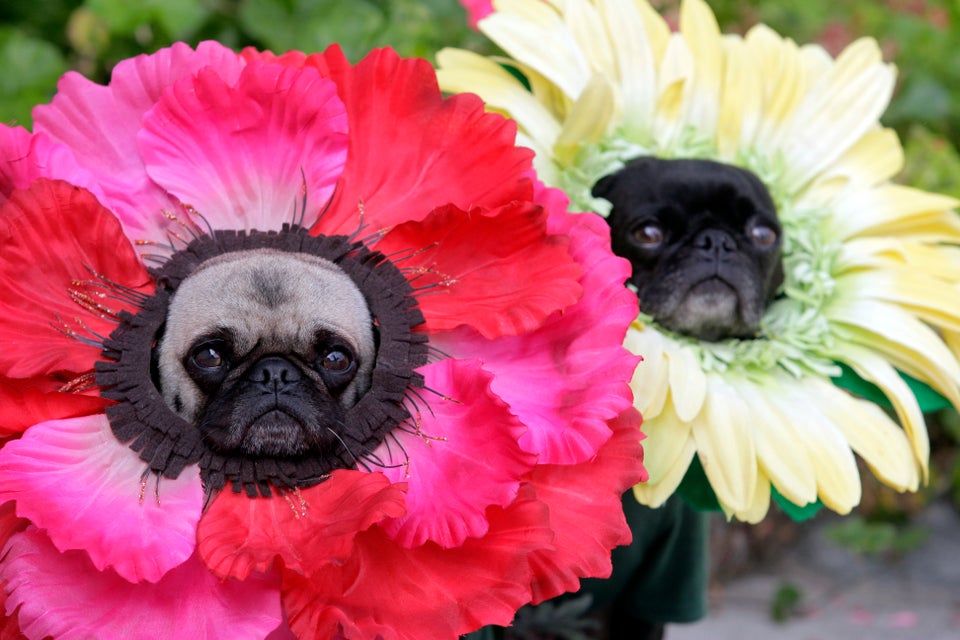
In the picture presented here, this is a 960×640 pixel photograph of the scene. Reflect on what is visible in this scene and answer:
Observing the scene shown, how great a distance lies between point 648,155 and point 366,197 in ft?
0.91

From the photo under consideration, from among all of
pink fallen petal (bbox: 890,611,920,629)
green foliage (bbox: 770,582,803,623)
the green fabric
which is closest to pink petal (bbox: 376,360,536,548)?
the green fabric

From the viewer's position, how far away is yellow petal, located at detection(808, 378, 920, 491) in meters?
0.79

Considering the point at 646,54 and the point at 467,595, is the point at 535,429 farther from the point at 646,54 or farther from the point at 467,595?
the point at 646,54

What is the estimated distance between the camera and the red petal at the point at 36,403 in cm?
61

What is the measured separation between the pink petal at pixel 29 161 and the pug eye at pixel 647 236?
422 millimetres

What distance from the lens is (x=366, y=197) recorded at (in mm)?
733

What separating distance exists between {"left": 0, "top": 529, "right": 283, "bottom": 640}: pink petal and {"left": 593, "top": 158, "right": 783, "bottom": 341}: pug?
1.32 ft

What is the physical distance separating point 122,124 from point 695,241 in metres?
0.45

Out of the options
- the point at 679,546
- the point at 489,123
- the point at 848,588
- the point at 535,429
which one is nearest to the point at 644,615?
the point at 679,546

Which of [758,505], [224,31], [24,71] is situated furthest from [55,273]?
[224,31]

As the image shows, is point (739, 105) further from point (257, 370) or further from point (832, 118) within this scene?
point (257, 370)

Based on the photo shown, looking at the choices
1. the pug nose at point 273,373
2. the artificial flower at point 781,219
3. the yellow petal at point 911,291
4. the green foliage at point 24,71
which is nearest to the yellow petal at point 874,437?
the artificial flower at point 781,219

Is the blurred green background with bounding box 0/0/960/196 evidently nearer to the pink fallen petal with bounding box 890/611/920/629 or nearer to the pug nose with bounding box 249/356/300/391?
the pug nose with bounding box 249/356/300/391

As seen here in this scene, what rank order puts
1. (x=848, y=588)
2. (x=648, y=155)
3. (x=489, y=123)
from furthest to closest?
1. (x=848, y=588)
2. (x=648, y=155)
3. (x=489, y=123)
